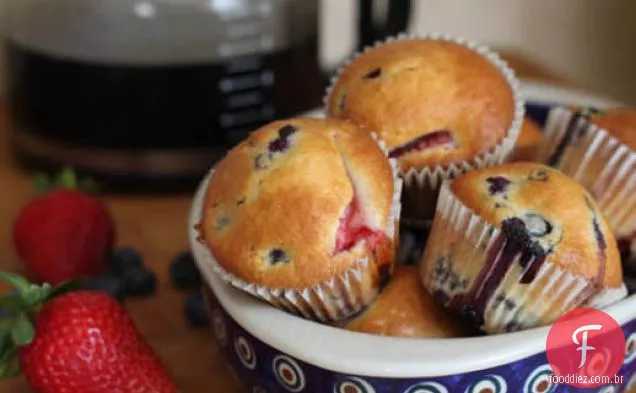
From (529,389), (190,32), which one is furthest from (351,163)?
(190,32)

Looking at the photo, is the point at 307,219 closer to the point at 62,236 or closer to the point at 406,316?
the point at 406,316

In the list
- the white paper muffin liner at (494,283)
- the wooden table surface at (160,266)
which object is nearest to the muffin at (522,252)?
the white paper muffin liner at (494,283)

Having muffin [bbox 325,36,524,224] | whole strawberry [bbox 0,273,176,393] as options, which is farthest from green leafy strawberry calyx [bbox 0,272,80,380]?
muffin [bbox 325,36,524,224]

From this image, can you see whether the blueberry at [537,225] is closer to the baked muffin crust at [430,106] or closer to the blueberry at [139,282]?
the baked muffin crust at [430,106]

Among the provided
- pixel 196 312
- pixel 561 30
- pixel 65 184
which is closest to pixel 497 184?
pixel 196 312

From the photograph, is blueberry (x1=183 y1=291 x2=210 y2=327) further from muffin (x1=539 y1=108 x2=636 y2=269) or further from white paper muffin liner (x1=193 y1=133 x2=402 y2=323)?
muffin (x1=539 y1=108 x2=636 y2=269)
